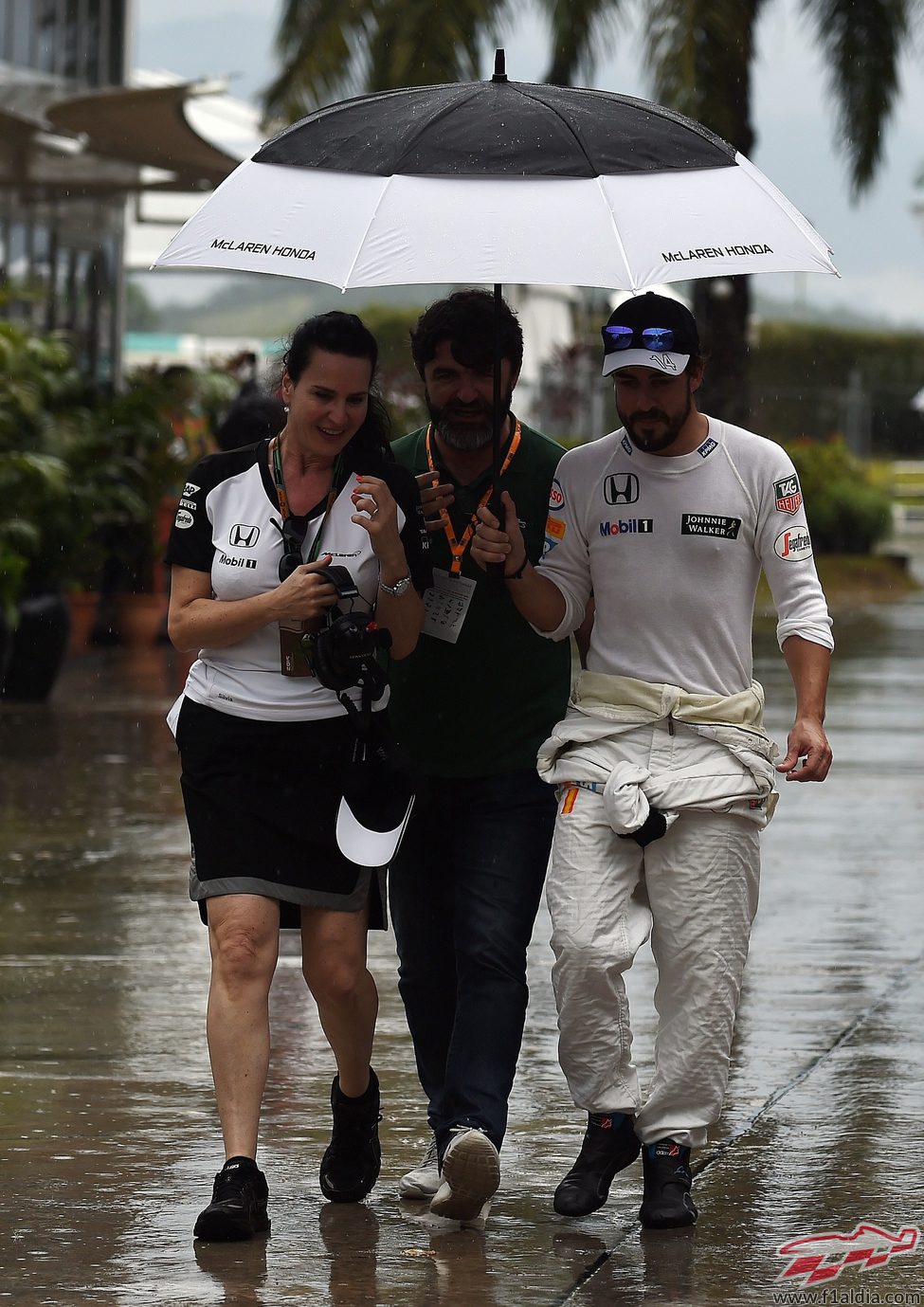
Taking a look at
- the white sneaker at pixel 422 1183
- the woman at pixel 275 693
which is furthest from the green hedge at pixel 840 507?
the woman at pixel 275 693

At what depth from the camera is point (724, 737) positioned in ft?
15.5

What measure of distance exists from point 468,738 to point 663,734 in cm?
43

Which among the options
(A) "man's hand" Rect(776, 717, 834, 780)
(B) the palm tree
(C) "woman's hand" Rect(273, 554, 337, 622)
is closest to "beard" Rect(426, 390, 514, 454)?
(C) "woman's hand" Rect(273, 554, 337, 622)

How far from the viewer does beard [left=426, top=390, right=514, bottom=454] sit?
15.9 feet

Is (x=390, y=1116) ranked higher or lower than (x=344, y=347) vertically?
lower

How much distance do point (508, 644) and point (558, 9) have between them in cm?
1643

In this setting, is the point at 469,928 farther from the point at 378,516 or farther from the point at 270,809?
the point at 378,516

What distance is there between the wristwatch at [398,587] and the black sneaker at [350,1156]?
111cm

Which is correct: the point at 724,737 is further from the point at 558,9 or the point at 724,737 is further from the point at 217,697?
the point at 558,9

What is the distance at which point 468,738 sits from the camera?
490 centimetres

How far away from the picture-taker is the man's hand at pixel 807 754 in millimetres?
4582

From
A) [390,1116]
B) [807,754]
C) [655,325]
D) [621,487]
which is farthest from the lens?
[390,1116]

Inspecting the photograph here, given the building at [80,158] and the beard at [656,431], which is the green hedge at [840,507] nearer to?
the building at [80,158]

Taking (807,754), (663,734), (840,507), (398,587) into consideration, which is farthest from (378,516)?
(840,507)
